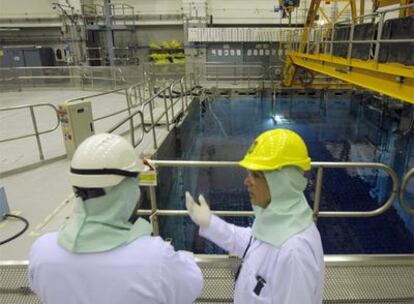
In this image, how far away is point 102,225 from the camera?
1.04 m

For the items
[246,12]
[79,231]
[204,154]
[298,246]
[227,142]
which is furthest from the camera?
[246,12]

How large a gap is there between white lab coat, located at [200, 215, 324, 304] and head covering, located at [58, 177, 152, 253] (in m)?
0.54

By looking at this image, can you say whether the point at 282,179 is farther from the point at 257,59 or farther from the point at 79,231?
the point at 257,59

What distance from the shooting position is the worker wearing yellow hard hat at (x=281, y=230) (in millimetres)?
Answer: 1204

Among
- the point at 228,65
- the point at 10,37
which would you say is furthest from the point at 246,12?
the point at 10,37

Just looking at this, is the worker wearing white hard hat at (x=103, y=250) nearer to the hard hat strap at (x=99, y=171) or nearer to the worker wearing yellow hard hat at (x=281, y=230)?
the hard hat strap at (x=99, y=171)

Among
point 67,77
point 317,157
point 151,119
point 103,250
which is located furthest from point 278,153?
point 67,77

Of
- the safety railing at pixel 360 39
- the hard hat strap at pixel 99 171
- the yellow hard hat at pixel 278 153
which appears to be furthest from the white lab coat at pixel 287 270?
the safety railing at pixel 360 39

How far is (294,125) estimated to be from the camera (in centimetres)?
1161

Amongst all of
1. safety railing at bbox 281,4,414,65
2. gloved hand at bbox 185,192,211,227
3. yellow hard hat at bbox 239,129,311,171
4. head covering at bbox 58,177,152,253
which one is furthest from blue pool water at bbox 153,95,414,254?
head covering at bbox 58,177,152,253

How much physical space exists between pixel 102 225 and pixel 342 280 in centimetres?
209

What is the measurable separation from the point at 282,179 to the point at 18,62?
20.0m

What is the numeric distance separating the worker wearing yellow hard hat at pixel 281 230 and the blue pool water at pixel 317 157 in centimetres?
356

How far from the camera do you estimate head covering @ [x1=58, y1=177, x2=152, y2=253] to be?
1.03 meters
